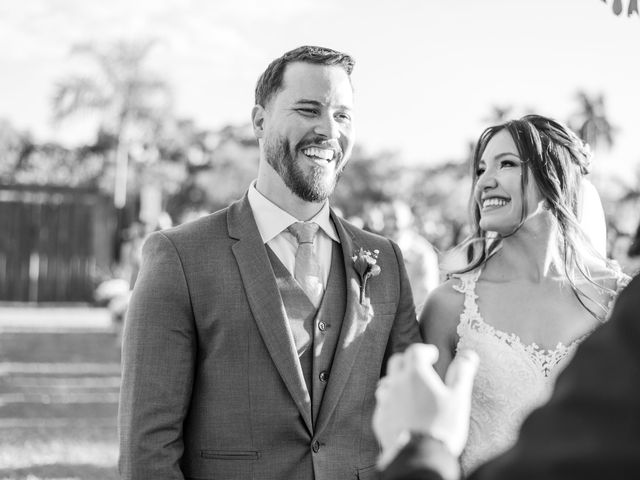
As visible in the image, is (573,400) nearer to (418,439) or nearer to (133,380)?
(418,439)

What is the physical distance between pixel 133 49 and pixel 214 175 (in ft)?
47.8

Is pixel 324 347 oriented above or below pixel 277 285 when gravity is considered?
below

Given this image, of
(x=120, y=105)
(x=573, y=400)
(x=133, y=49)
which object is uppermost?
(x=133, y=49)

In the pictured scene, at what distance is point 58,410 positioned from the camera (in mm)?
8758

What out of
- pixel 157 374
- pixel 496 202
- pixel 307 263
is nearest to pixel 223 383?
pixel 157 374

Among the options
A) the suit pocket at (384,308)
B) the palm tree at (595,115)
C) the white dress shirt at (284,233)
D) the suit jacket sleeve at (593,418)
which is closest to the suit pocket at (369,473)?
the suit pocket at (384,308)

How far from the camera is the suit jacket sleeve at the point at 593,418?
0.92 m

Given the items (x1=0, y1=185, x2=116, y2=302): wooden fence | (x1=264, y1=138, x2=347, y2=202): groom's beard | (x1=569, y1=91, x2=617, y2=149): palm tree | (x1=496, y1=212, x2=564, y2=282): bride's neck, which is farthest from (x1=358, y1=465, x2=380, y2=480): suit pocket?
(x1=569, y1=91, x2=617, y2=149): palm tree

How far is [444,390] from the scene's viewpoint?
1373 mm

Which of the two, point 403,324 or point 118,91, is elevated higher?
point 118,91

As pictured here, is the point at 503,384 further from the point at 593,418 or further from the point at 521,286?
the point at 593,418

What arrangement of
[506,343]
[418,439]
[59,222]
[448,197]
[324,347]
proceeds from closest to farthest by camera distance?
[418,439]
[324,347]
[506,343]
[59,222]
[448,197]

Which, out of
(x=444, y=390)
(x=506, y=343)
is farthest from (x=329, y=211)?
(x=444, y=390)

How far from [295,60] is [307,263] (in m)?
0.73
